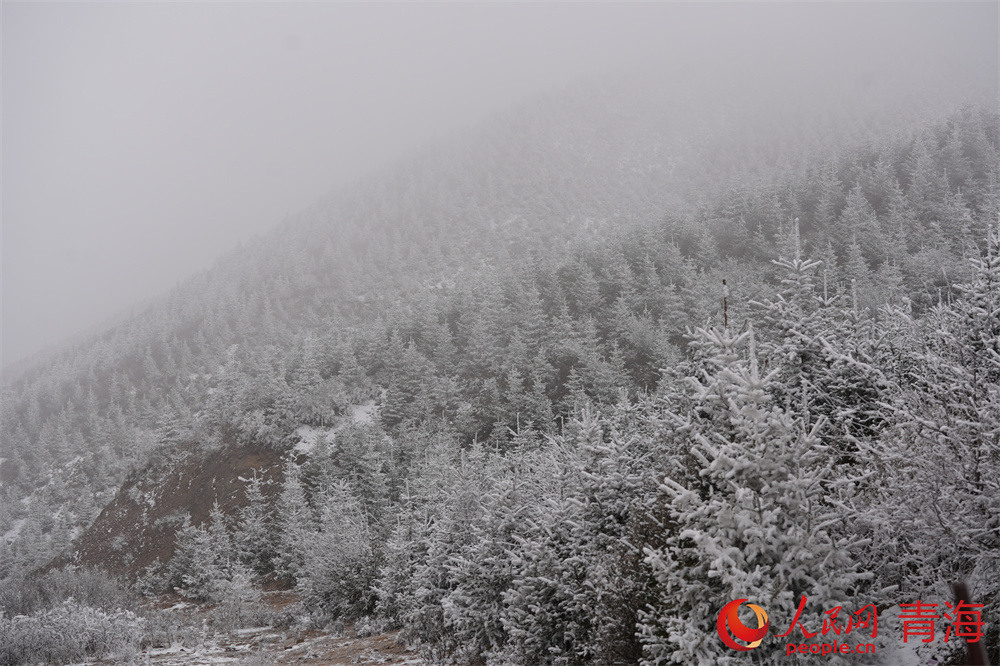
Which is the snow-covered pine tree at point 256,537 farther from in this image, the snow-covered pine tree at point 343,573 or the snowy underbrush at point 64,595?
the snow-covered pine tree at point 343,573

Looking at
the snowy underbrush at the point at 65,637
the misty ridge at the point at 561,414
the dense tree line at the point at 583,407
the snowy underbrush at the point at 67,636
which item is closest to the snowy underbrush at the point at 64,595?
the misty ridge at the point at 561,414

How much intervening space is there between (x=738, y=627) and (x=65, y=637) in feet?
75.9

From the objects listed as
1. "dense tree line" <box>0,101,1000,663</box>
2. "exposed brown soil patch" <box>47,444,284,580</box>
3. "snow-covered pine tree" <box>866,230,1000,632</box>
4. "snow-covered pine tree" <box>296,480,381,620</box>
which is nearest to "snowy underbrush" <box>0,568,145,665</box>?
"snow-covered pine tree" <box>296,480,381,620</box>

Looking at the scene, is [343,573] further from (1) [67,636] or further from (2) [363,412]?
(2) [363,412]

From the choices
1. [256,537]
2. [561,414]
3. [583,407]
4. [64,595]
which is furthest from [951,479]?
[256,537]

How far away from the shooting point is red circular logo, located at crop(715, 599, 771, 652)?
7.82 metres

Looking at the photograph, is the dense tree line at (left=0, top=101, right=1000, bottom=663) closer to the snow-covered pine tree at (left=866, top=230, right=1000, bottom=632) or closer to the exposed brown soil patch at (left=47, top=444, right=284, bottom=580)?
the snow-covered pine tree at (left=866, top=230, right=1000, bottom=632)

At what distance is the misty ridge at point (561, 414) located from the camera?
27.7 feet

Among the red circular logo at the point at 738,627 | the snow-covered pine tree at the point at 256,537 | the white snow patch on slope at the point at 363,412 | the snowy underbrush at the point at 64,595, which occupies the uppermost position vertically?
the red circular logo at the point at 738,627

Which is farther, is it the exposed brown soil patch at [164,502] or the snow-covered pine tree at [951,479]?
the exposed brown soil patch at [164,502]

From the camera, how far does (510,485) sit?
17078 mm

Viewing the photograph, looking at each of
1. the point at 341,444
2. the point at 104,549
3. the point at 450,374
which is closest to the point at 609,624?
the point at 341,444

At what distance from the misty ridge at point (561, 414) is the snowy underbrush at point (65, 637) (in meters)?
0.14

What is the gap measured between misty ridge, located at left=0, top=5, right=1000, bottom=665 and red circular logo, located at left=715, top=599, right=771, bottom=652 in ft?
0.53
